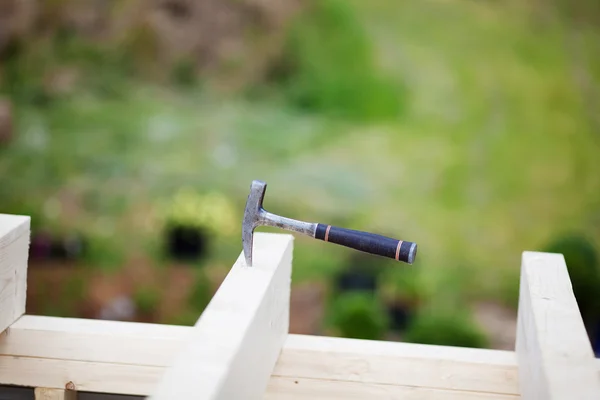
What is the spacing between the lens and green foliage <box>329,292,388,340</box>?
11.7 ft

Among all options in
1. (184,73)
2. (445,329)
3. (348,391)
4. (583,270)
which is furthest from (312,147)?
(348,391)

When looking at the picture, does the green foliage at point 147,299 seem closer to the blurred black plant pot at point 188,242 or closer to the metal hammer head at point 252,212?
the blurred black plant pot at point 188,242

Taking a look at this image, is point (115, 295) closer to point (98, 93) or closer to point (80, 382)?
point (98, 93)

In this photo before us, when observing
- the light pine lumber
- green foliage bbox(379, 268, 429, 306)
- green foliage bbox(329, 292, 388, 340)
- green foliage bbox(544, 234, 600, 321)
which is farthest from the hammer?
green foliage bbox(379, 268, 429, 306)

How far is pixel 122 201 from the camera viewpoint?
4008 mm

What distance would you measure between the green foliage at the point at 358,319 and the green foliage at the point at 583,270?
922mm

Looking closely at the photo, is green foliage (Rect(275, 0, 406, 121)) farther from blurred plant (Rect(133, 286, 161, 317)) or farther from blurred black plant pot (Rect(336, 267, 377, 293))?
blurred plant (Rect(133, 286, 161, 317))

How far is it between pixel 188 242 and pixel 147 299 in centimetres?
38

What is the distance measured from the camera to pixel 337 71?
3857 mm

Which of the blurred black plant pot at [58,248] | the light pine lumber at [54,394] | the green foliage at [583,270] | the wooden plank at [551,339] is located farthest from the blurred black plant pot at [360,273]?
the light pine lumber at [54,394]

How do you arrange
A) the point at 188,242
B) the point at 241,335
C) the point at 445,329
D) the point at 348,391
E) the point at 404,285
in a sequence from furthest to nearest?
the point at 188,242, the point at 404,285, the point at 445,329, the point at 348,391, the point at 241,335

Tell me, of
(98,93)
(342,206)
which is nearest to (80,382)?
(342,206)

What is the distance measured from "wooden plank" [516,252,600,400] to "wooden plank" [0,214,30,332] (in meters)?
0.92

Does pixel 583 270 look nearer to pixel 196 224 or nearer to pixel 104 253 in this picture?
pixel 196 224
